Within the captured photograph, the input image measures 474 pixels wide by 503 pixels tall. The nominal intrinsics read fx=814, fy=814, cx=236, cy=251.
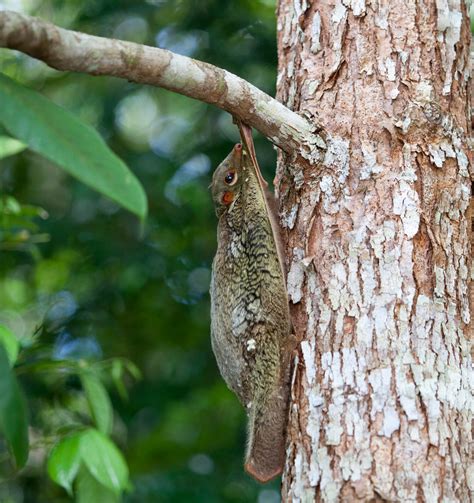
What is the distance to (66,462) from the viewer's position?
252cm

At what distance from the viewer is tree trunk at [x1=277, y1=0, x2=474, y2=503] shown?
1.95m

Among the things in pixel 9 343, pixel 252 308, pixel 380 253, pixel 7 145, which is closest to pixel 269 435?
pixel 252 308

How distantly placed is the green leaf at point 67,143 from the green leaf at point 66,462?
1.31m

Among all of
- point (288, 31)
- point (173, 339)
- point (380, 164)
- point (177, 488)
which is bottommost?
point (177, 488)

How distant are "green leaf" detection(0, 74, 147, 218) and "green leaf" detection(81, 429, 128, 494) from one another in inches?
52.1

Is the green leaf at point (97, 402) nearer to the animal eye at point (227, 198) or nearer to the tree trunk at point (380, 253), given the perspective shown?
the animal eye at point (227, 198)

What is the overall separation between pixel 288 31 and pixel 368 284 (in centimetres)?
91

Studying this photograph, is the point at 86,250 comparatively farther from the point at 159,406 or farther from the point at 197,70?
the point at 197,70

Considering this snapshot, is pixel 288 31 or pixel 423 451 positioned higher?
pixel 288 31

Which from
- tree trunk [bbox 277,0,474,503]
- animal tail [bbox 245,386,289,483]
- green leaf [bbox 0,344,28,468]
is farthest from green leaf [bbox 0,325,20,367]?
tree trunk [bbox 277,0,474,503]

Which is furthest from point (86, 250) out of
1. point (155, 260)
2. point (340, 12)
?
point (340, 12)

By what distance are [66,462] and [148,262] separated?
6.63 ft

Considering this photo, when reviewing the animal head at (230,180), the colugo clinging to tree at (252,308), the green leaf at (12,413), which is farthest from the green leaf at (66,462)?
the animal head at (230,180)

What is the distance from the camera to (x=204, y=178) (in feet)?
14.7
